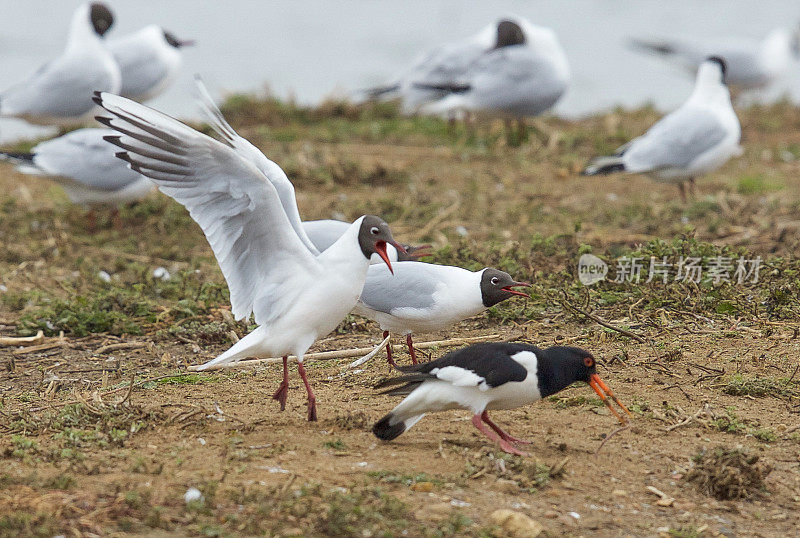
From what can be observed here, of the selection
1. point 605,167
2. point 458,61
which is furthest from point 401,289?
point 458,61

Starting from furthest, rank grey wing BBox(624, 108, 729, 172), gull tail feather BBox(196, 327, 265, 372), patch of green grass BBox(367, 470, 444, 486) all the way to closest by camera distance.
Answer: grey wing BBox(624, 108, 729, 172) → gull tail feather BBox(196, 327, 265, 372) → patch of green grass BBox(367, 470, 444, 486)

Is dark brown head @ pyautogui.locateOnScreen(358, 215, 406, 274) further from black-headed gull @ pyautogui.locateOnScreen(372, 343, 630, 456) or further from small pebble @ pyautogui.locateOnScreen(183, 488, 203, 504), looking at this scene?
small pebble @ pyautogui.locateOnScreen(183, 488, 203, 504)

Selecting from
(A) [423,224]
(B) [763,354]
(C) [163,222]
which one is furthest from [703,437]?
(C) [163,222]

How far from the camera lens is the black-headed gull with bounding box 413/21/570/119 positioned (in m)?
11.3

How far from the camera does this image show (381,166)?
9.47 metres

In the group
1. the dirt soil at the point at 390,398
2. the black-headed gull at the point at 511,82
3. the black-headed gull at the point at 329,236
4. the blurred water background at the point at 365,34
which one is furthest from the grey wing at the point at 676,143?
the blurred water background at the point at 365,34

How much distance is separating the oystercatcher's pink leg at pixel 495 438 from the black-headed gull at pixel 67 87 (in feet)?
23.0

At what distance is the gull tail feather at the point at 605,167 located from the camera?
907cm

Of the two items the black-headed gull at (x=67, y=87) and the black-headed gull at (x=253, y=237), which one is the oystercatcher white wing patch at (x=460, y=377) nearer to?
the black-headed gull at (x=253, y=237)

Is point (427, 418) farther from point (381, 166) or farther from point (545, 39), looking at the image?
point (545, 39)

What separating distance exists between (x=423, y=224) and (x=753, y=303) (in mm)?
3032

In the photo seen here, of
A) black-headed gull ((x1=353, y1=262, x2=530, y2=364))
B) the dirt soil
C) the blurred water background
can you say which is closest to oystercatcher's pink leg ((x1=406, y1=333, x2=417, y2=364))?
black-headed gull ((x1=353, y1=262, x2=530, y2=364))

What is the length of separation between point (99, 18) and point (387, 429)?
7653 mm

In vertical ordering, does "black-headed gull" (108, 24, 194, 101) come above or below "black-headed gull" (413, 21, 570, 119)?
above
